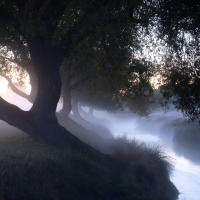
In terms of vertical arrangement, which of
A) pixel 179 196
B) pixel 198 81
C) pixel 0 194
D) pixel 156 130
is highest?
pixel 156 130

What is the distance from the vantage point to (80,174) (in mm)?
9688

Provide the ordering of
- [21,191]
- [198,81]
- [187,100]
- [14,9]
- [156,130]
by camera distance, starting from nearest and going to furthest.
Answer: [21,191] < [198,81] < [187,100] < [14,9] < [156,130]

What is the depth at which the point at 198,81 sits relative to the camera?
31.8 feet

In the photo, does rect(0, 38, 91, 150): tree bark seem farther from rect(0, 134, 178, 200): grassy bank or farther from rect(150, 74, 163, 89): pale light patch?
rect(150, 74, 163, 89): pale light patch

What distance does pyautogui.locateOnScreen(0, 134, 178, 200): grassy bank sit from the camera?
736 centimetres

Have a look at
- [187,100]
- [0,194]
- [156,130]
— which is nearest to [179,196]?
[187,100]

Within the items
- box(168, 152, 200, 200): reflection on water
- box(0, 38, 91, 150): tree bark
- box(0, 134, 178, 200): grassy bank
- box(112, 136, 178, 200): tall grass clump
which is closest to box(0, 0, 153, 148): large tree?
box(0, 38, 91, 150): tree bark

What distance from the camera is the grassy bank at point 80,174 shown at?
7.36 m

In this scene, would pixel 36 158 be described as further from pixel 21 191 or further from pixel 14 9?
pixel 14 9

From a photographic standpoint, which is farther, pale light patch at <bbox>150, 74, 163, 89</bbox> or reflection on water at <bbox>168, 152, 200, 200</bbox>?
reflection on water at <bbox>168, 152, 200, 200</bbox>

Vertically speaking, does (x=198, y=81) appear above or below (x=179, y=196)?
above

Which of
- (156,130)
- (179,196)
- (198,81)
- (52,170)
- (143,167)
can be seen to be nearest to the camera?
(52,170)

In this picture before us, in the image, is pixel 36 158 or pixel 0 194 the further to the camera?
pixel 36 158

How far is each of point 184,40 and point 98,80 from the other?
7.16 m
